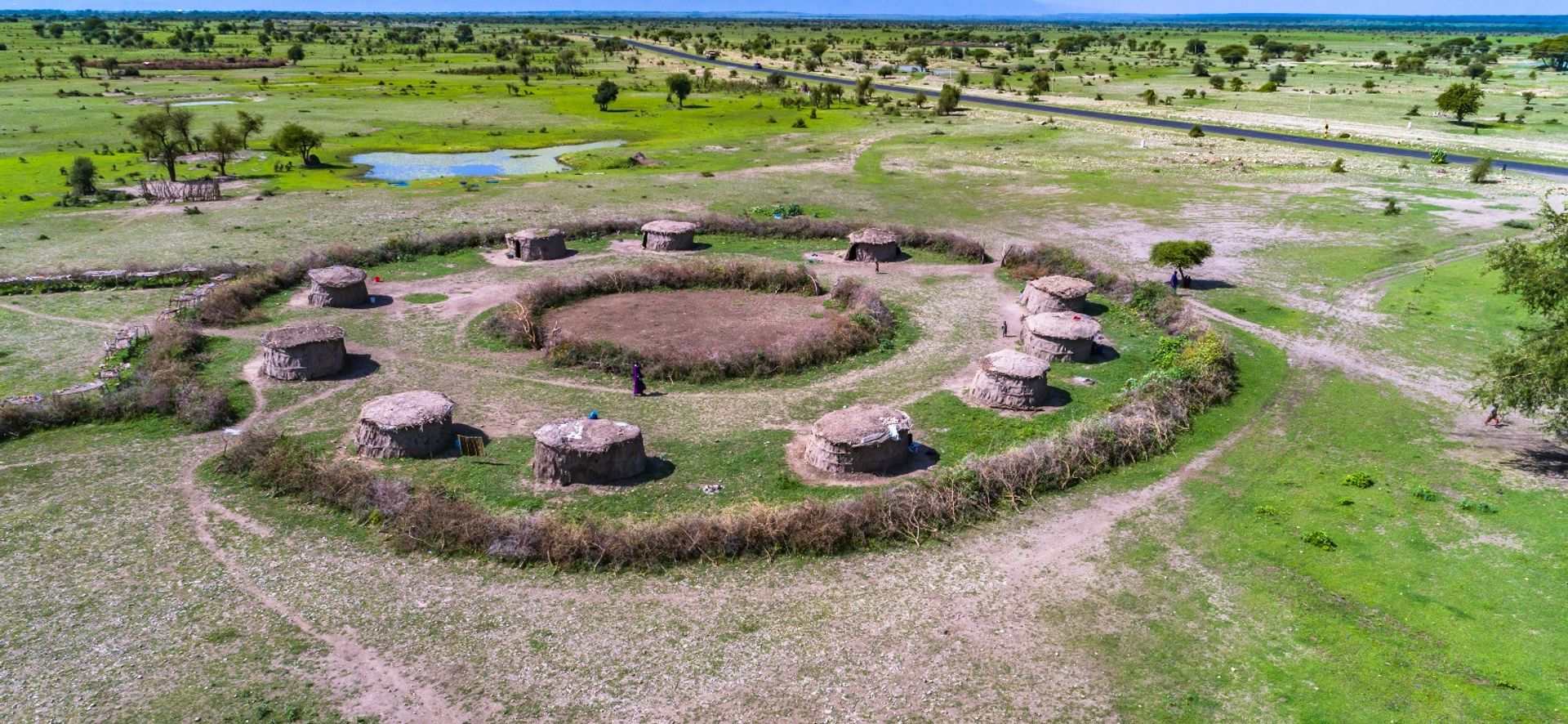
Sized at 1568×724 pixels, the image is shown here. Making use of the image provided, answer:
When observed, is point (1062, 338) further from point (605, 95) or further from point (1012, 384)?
point (605, 95)

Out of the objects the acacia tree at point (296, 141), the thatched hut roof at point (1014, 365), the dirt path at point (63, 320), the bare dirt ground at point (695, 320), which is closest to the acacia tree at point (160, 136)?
the acacia tree at point (296, 141)

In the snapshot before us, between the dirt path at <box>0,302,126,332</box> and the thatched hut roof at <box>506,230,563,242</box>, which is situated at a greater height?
the thatched hut roof at <box>506,230,563,242</box>

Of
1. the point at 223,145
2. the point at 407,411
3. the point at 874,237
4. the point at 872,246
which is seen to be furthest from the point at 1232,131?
the point at 223,145

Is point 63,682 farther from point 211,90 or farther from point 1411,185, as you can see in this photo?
point 211,90

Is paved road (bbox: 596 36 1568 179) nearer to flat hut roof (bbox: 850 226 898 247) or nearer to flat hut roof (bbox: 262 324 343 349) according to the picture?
flat hut roof (bbox: 850 226 898 247)

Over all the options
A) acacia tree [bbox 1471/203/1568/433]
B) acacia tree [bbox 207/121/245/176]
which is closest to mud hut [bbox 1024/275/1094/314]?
acacia tree [bbox 1471/203/1568/433]
